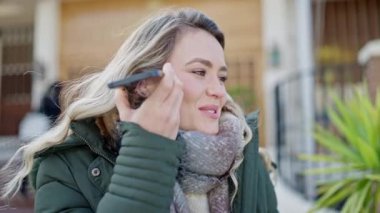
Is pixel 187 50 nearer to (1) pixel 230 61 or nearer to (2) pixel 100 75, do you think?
(2) pixel 100 75

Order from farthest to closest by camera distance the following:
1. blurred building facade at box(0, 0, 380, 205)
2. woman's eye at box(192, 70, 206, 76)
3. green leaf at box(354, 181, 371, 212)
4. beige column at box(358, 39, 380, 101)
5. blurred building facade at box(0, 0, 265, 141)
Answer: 1. blurred building facade at box(0, 0, 265, 141)
2. blurred building facade at box(0, 0, 380, 205)
3. beige column at box(358, 39, 380, 101)
4. green leaf at box(354, 181, 371, 212)
5. woman's eye at box(192, 70, 206, 76)

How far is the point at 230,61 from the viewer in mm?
8336

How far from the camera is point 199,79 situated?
1449 millimetres

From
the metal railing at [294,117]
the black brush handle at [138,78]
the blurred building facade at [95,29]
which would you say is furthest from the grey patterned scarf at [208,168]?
the blurred building facade at [95,29]

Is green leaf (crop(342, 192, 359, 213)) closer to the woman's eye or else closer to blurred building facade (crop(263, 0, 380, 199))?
the woman's eye

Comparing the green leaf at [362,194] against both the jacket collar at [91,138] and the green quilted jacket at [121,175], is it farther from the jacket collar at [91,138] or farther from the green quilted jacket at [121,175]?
the jacket collar at [91,138]

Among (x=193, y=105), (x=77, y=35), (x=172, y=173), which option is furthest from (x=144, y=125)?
(x=77, y=35)

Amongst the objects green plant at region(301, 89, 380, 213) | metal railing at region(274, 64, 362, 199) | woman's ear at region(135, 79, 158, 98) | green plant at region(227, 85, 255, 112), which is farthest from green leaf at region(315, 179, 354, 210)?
green plant at region(227, 85, 255, 112)

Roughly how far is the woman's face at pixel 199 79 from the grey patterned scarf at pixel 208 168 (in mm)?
40

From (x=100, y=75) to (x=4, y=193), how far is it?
0.50 meters

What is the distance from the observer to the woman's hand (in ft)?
3.97

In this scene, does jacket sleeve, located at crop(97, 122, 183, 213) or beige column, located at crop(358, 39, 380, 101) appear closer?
jacket sleeve, located at crop(97, 122, 183, 213)

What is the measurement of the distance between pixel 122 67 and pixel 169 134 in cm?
34

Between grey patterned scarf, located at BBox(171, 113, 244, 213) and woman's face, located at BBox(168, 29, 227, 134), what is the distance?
4 centimetres
